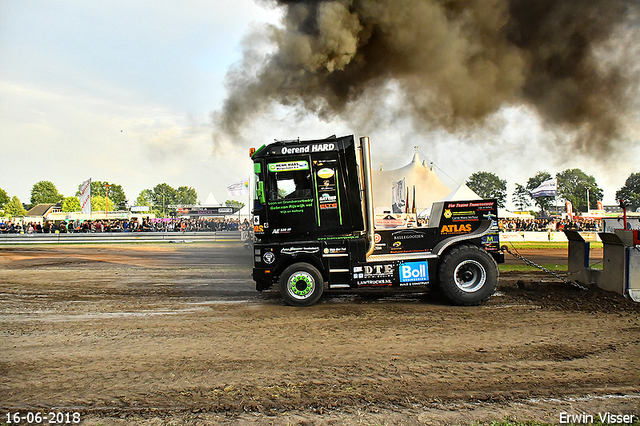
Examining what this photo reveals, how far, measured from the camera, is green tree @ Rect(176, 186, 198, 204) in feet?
518

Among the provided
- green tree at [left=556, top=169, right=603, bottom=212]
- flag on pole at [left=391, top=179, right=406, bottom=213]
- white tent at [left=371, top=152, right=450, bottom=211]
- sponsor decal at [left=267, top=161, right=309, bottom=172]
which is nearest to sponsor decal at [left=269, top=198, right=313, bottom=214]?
sponsor decal at [left=267, top=161, right=309, bottom=172]

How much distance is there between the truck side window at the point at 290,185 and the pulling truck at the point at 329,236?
0.06ft

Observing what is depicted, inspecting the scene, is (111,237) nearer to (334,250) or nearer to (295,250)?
(295,250)

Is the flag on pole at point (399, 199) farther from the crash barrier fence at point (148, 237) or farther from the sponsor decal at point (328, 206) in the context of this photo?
the sponsor decal at point (328, 206)

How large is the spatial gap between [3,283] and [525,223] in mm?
34156

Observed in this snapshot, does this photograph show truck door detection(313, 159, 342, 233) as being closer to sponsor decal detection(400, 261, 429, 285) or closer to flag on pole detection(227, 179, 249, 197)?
sponsor decal detection(400, 261, 429, 285)

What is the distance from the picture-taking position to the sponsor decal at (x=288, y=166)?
22.5ft

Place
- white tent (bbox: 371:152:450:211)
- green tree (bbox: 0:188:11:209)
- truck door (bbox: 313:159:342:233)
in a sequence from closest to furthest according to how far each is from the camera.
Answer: truck door (bbox: 313:159:342:233) → white tent (bbox: 371:152:450:211) → green tree (bbox: 0:188:11:209)

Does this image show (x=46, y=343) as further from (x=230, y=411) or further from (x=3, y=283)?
(x=3, y=283)

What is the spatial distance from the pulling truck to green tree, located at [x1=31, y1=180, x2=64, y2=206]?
143476mm

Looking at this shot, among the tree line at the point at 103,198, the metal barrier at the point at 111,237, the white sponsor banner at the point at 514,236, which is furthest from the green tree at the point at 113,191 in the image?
the white sponsor banner at the point at 514,236

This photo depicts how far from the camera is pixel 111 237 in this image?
24.8 meters

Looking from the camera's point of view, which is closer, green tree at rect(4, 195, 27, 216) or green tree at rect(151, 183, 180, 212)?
green tree at rect(4, 195, 27, 216)

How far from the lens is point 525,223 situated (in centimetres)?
3341
